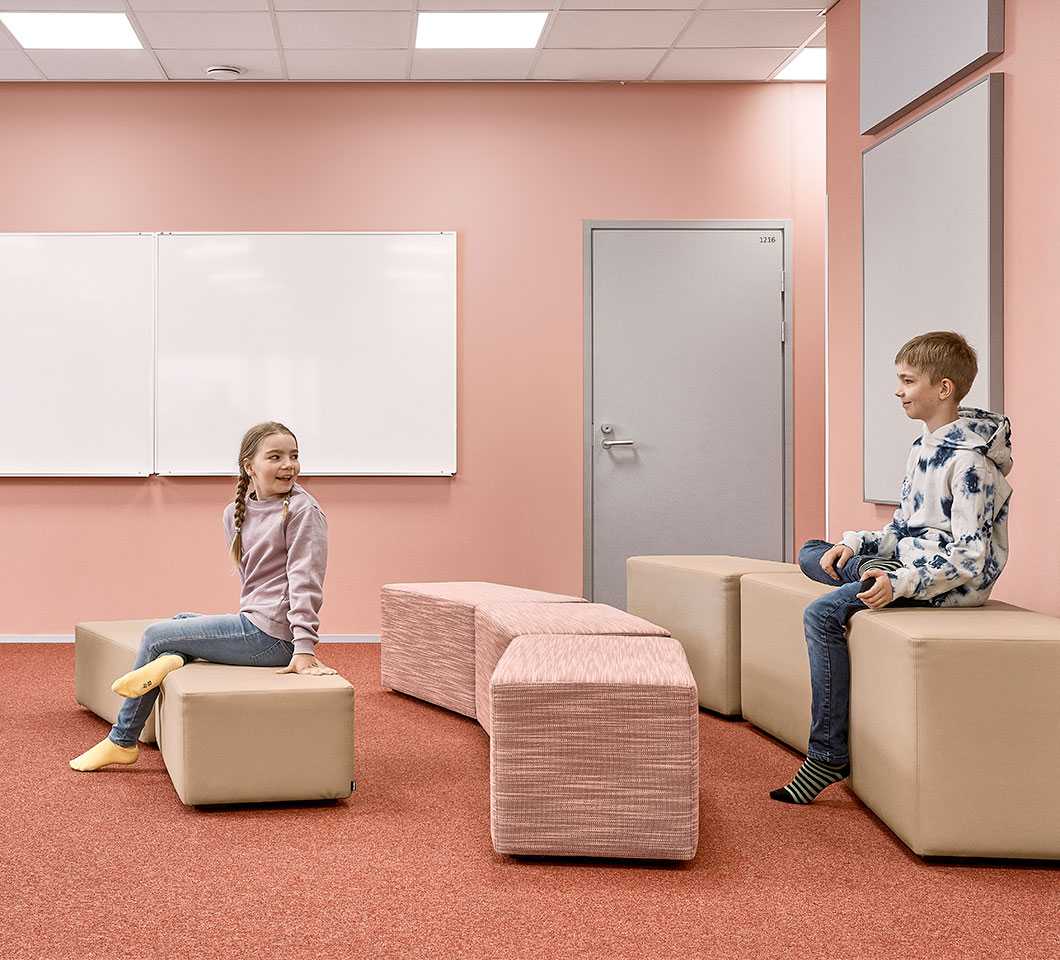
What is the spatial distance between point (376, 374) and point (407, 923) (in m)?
3.86

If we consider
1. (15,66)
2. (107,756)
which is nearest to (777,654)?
(107,756)

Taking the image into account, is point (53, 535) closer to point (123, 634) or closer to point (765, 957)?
point (123, 634)

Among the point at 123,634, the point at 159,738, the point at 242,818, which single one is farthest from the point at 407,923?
the point at 123,634

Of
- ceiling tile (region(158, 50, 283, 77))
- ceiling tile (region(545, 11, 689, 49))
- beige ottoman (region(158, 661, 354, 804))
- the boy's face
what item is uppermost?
ceiling tile (region(545, 11, 689, 49))

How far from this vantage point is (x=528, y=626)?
3.41m

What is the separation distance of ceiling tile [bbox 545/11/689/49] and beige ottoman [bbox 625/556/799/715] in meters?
2.38

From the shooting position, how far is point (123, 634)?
12.5 ft

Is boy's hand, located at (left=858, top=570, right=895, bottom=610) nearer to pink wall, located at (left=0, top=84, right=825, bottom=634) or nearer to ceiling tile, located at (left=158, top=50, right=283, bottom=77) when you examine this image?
pink wall, located at (left=0, top=84, right=825, bottom=634)

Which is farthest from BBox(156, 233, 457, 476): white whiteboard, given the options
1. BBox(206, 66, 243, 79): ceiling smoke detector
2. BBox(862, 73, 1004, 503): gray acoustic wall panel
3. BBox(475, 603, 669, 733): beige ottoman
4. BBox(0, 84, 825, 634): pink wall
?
BBox(862, 73, 1004, 503): gray acoustic wall panel

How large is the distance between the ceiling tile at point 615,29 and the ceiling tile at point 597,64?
89 millimetres

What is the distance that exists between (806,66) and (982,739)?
4.07 m

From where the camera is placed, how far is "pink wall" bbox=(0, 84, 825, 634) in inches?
225

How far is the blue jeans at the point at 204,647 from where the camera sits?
10.5ft

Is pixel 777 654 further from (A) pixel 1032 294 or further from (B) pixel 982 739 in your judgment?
(A) pixel 1032 294
